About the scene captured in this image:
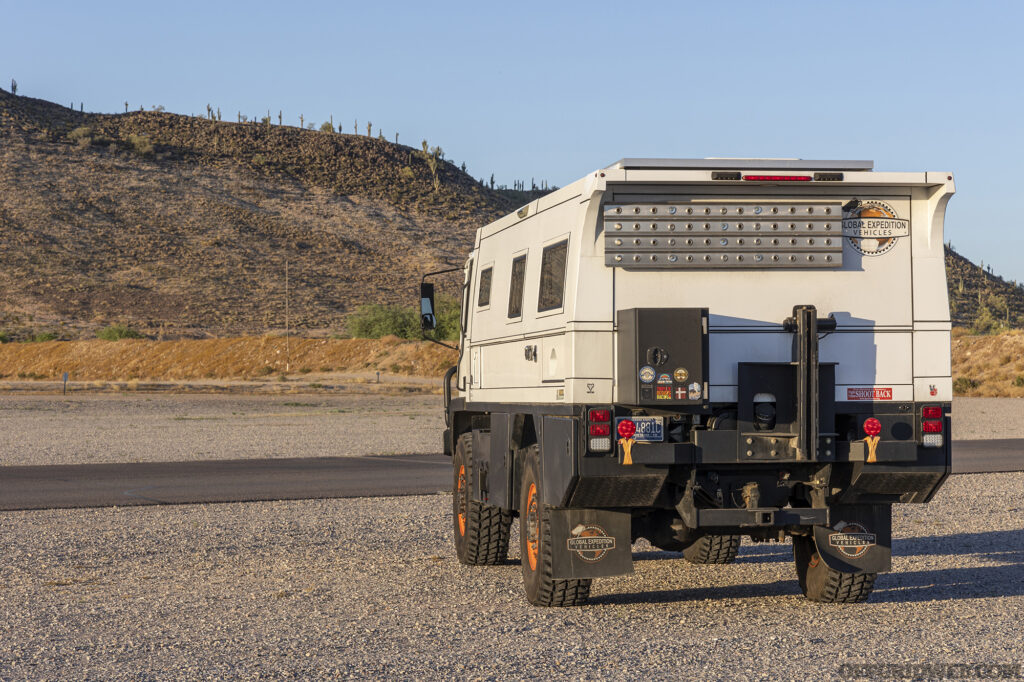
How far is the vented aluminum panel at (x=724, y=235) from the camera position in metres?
8.84

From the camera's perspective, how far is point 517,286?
1044 centimetres

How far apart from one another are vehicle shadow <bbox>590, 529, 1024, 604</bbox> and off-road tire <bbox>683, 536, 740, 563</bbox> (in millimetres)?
150

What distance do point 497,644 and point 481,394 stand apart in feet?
12.0

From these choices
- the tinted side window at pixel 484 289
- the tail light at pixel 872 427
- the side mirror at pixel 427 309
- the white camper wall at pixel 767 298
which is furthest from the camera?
the side mirror at pixel 427 309

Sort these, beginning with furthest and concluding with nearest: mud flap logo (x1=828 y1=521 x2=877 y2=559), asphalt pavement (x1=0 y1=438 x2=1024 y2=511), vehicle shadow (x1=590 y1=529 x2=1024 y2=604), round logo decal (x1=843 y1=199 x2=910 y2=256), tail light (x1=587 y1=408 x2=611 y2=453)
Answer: asphalt pavement (x1=0 y1=438 x2=1024 y2=511) → vehicle shadow (x1=590 y1=529 x2=1024 y2=604) → mud flap logo (x1=828 y1=521 x2=877 y2=559) → round logo decal (x1=843 y1=199 x2=910 y2=256) → tail light (x1=587 y1=408 x2=611 y2=453)

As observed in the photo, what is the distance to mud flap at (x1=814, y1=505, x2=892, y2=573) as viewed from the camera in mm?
9305

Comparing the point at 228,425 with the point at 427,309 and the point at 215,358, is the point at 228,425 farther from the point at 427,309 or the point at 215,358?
the point at 215,358

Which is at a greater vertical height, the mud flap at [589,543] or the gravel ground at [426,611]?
the mud flap at [589,543]

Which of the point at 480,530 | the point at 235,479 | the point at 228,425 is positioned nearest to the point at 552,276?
the point at 480,530

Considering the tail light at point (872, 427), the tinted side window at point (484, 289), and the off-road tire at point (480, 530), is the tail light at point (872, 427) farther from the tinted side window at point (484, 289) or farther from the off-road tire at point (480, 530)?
the tinted side window at point (484, 289)

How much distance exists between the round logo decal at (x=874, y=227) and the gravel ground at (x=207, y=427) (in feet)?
57.8

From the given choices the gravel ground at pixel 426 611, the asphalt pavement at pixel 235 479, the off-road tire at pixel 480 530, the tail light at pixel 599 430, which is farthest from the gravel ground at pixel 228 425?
the tail light at pixel 599 430

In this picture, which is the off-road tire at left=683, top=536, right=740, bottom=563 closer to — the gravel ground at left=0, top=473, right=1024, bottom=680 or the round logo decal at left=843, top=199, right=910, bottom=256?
the gravel ground at left=0, top=473, right=1024, bottom=680

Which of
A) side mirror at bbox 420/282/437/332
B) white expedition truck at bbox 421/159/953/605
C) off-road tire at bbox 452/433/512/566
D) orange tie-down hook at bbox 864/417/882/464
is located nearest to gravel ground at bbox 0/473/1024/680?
off-road tire at bbox 452/433/512/566
